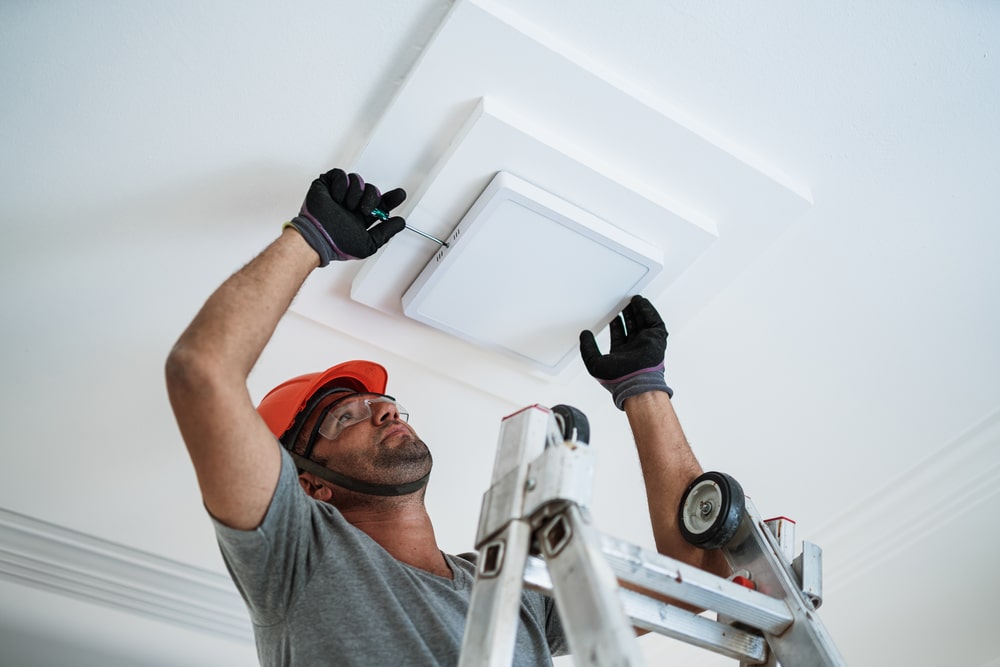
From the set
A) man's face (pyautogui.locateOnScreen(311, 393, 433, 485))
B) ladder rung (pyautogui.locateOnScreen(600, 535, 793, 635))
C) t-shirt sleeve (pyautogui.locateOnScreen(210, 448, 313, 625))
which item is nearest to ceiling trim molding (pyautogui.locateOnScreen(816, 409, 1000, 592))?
ladder rung (pyautogui.locateOnScreen(600, 535, 793, 635))

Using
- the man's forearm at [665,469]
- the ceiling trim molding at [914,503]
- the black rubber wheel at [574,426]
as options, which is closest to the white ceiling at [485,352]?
the ceiling trim molding at [914,503]

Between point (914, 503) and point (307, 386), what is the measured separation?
1.48 meters

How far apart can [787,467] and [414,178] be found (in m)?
1.16

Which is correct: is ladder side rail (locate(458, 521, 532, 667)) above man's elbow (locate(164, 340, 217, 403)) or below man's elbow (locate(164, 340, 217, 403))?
below

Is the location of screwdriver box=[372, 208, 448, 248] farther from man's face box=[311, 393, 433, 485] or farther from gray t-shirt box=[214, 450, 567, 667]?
gray t-shirt box=[214, 450, 567, 667]

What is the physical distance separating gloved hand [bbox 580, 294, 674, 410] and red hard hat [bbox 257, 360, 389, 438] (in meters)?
0.43

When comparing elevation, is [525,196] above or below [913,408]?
below

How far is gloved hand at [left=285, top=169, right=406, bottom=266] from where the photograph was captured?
1.30m

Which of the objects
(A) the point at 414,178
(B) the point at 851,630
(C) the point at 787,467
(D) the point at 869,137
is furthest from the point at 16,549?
(B) the point at 851,630

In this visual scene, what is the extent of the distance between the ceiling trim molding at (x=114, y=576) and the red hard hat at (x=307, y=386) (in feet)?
2.10

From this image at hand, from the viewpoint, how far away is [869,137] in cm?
138

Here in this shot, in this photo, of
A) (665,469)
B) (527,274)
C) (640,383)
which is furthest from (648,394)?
(527,274)

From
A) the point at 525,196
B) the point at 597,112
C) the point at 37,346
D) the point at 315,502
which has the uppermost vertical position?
the point at 597,112

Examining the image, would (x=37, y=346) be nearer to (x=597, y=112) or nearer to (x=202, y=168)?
(x=202, y=168)
